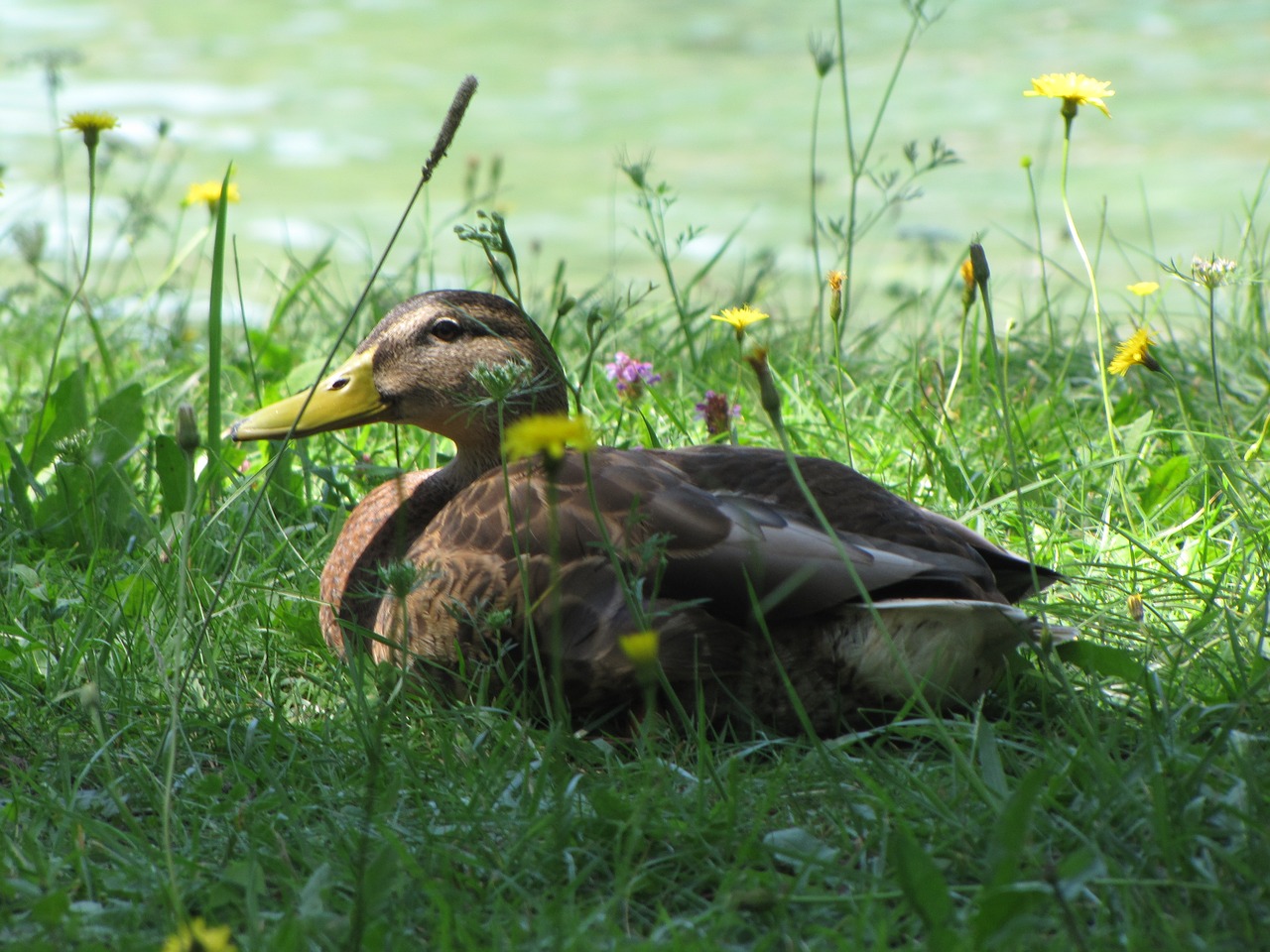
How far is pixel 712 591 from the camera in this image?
7.95ft

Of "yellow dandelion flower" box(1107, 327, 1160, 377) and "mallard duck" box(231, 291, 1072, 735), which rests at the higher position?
"yellow dandelion flower" box(1107, 327, 1160, 377)

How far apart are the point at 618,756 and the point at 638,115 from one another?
777cm

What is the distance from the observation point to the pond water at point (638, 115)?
772cm

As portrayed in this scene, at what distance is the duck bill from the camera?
3.09 metres

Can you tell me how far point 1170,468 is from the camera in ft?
10.8

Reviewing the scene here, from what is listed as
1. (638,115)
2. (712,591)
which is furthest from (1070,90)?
(638,115)

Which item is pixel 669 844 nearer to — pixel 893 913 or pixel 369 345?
pixel 893 913

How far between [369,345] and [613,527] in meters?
0.94

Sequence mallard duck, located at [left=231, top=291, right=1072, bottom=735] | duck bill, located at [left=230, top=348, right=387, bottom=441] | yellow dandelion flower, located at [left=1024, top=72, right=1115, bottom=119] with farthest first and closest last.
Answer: duck bill, located at [left=230, top=348, right=387, bottom=441] → yellow dandelion flower, located at [left=1024, top=72, right=1115, bottom=119] → mallard duck, located at [left=231, top=291, right=1072, bottom=735]

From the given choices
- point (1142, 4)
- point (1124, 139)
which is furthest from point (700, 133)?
point (1142, 4)

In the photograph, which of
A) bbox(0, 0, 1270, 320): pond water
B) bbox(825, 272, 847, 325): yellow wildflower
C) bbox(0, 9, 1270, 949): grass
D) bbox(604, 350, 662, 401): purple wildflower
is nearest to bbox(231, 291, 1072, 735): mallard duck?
bbox(0, 9, 1270, 949): grass

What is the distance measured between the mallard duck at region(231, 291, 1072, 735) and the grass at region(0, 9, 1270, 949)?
9 centimetres

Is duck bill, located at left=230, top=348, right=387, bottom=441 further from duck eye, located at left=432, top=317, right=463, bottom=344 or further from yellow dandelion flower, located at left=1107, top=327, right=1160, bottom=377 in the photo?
yellow dandelion flower, located at left=1107, top=327, right=1160, bottom=377

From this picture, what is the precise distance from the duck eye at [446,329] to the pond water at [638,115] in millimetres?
2732
